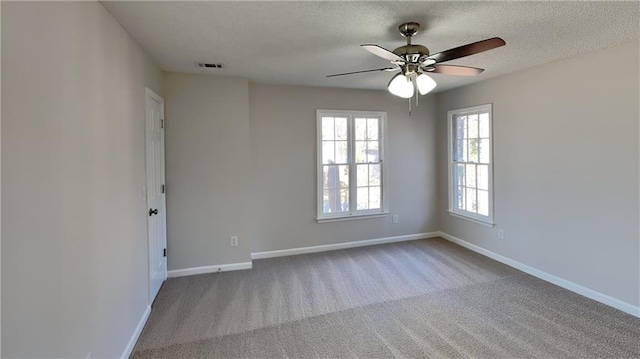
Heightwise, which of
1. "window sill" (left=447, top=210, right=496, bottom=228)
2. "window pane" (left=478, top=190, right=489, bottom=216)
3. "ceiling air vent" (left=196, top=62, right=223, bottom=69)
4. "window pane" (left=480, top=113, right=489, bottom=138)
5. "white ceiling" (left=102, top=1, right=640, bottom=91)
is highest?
"ceiling air vent" (left=196, top=62, right=223, bottom=69)

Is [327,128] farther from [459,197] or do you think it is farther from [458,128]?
[459,197]

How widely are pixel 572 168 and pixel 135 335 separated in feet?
14.4

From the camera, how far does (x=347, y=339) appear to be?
2.60 meters

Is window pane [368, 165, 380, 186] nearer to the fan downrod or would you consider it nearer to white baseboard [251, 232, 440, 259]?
white baseboard [251, 232, 440, 259]

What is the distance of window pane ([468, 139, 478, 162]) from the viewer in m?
4.71

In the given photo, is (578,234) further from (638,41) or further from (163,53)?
(163,53)

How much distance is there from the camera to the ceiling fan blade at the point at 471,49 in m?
2.04

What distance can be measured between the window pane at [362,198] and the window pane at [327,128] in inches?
37.6

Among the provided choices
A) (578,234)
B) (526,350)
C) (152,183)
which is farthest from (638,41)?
(152,183)

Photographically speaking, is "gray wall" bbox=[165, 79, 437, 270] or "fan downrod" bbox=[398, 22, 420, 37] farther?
"gray wall" bbox=[165, 79, 437, 270]

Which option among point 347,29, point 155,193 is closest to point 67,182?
point 155,193

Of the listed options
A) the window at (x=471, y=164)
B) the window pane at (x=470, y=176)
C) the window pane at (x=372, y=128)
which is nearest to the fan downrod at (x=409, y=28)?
the window at (x=471, y=164)

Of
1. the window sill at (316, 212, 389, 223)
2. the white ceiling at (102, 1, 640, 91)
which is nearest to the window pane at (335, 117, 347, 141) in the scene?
the window sill at (316, 212, 389, 223)

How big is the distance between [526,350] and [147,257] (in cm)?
324
